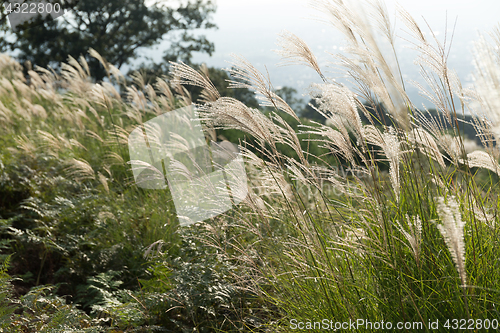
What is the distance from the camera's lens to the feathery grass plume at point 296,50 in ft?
6.26

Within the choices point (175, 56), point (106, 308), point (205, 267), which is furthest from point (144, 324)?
point (175, 56)

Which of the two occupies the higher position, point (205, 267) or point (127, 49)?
point (127, 49)

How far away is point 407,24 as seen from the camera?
6.30ft

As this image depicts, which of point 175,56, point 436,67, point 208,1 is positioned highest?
point 208,1

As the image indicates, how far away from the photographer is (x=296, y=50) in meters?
1.91

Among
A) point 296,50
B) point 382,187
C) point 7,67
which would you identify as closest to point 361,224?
point 382,187

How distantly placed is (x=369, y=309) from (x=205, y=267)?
43.4 inches

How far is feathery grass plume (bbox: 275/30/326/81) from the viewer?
191 centimetres

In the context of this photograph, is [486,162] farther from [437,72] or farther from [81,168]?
[81,168]

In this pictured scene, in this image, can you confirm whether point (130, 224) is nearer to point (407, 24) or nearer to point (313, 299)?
point (313, 299)

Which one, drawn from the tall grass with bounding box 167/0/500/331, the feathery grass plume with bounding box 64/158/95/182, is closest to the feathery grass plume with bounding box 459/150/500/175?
the tall grass with bounding box 167/0/500/331

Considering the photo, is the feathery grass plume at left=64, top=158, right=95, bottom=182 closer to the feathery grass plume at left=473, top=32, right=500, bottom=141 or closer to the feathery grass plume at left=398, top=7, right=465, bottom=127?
the feathery grass plume at left=398, top=7, right=465, bottom=127

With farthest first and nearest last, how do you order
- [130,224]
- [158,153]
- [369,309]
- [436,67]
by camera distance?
[158,153], [130,224], [436,67], [369,309]

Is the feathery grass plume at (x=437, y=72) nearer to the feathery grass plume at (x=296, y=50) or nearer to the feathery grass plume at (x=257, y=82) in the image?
the feathery grass plume at (x=296, y=50)
